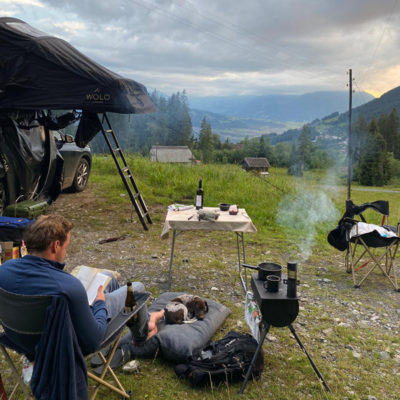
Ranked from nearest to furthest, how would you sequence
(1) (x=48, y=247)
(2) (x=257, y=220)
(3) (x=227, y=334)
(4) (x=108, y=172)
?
(1) (x=48, y=247)
(3) (x=227, y=334)
(2) (x=257, y=220)
(4) (x=108, y=172)

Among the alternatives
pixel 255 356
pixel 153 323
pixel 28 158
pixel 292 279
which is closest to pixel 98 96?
pixel 28 158

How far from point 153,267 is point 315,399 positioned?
287 centimetres

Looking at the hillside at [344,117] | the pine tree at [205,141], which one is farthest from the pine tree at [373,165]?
the pine tree at [205,141]

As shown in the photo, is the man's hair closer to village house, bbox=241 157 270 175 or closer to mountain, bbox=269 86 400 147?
village house, bbox=241 157 270 175

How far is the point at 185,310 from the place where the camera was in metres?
3.40

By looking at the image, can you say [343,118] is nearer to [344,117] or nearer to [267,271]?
[344,117]

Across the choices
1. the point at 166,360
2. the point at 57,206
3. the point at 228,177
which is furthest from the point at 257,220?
the point at 166,360

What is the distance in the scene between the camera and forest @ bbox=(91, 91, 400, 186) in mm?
18547

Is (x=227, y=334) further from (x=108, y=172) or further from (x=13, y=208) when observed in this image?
(x=108, y=172)

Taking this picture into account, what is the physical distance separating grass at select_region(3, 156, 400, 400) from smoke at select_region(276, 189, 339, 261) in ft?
0.09

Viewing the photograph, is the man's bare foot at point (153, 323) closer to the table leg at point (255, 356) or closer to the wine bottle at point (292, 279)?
the table leg at point (255, 356)

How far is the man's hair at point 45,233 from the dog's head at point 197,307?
181 centimetres

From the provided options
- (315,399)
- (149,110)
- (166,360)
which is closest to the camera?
(315,399)

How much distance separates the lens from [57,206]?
7812 mm
